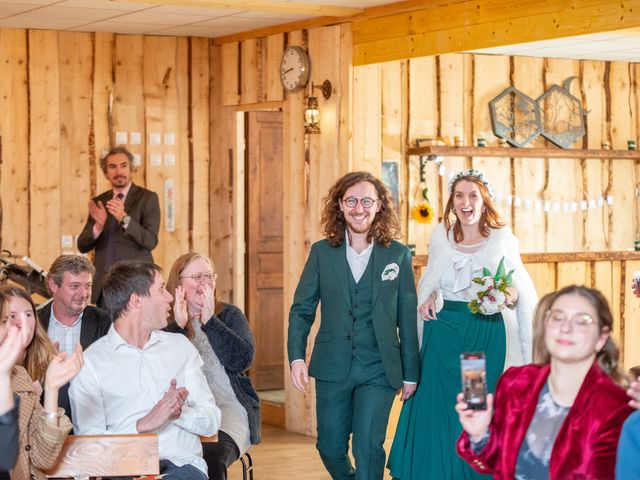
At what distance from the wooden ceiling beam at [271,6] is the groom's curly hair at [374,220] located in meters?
2.03

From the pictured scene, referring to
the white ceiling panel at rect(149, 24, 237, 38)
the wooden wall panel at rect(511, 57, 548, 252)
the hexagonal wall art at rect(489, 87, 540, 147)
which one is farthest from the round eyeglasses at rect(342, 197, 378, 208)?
the wooden wall panel at rect(511, 57, 548, 252)

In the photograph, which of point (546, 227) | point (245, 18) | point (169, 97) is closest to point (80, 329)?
point (245, 18)

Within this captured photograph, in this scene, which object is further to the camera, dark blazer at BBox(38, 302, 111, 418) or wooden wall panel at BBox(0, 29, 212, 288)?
wooden wall panel at BBox(0, 29, 212, 288)

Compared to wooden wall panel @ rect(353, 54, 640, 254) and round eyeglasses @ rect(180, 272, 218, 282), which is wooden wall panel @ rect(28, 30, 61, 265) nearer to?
wooden wall panel @ rect(353, 54, 640, 254)

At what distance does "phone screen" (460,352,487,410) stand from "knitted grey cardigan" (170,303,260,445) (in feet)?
6.28

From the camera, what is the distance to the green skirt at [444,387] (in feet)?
18.3

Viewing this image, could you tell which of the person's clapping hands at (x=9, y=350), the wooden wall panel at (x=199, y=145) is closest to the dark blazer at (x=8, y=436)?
the person's clapping hands at (x=9, y=350)

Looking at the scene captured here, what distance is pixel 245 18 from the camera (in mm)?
7578

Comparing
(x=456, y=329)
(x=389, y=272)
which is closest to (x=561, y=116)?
(x=456, y=329)

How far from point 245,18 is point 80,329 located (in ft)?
10.2

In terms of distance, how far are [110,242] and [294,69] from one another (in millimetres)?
1649

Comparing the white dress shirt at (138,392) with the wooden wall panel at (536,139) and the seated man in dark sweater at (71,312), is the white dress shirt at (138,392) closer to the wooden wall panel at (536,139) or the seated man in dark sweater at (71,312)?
the seated man in dark sweater at (71,312)

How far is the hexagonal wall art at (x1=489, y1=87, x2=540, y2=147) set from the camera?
842 cm

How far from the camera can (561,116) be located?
881cm
